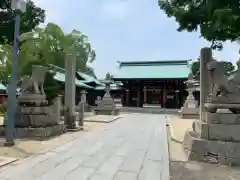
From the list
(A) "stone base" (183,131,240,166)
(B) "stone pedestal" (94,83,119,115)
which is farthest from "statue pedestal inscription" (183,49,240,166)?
(B) "stone pedestal" (94,83,119,115)

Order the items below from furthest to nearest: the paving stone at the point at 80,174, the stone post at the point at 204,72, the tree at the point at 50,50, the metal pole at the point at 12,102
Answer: the tree at the point at 50,50 < the stone post at the point at 204,72 < the metal pole at the point at 12,102 < the paving stone at the point at 80,174

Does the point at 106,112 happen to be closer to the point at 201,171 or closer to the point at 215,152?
the point at 215,152

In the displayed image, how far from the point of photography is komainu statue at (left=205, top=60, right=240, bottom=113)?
7039 mm

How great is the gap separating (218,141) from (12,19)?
9529 mm

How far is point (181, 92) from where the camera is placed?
36188mm

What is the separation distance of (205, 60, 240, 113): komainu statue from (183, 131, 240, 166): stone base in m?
0.97

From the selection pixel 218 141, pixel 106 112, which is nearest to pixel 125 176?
pixel 218 141

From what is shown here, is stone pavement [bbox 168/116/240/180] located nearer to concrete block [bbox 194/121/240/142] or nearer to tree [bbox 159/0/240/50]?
concrete block [bbox 194/121/240/142]

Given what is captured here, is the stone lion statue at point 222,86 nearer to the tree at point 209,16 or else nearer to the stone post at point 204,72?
the stone post at point 204,72

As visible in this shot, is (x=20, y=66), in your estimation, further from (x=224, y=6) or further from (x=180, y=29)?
(x=224, y=6)

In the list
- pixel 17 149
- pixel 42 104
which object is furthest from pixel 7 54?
pixel 17 149

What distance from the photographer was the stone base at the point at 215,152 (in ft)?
21.6

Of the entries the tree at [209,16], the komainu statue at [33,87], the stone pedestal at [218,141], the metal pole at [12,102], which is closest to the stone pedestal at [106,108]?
the tree at [209,16]

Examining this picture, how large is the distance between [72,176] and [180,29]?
31.7ft
